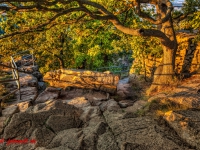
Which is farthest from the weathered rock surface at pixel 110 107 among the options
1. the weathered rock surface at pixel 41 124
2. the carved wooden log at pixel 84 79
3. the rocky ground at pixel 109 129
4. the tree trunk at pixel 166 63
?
the tree trunk at pixel 166 63

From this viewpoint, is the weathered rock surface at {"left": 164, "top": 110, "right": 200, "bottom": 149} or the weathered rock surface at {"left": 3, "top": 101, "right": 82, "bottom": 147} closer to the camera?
the weathered rock surface at {"left": 164, "top": 110, "right": 200, "bottom": 149}

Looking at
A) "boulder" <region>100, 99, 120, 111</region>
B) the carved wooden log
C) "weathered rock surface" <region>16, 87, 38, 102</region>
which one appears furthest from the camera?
the carved wooden log

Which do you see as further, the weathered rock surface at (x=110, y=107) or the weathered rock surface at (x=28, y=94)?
the weathered rock surface at (x=28, y=94)

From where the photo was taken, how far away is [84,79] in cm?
998

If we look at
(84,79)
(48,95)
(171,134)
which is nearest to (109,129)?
(171,134)

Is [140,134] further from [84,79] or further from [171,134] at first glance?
[84,79]

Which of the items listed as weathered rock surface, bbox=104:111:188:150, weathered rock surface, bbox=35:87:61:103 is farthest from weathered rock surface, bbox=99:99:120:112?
weathered rock surface, bbox=35:87:61:103

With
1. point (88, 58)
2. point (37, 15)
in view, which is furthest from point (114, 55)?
point (37, 15)

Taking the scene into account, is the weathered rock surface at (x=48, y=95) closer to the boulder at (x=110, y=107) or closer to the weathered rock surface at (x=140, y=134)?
the boulder at (x=110, y=107)

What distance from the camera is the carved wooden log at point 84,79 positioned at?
381 inches

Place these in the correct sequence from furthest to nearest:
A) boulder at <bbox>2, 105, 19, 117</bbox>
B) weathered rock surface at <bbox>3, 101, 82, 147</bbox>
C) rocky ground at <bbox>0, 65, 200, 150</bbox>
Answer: boulder at <bbox>2, 105, 19, 117</bbox>, weathered rock surface at <bbox>3, 101, 82, 147</bbox>, rocky ground at <bbox>0, 65, 200, 150</bbox>

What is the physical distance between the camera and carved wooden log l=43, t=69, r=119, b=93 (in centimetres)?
967

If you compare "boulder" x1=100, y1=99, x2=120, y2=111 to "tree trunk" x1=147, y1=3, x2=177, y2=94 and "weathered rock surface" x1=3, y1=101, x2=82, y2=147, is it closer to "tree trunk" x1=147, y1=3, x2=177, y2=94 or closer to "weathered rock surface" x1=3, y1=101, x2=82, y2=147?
"weathered rock surface" x1=3, y1=101, x2=82, y2=147

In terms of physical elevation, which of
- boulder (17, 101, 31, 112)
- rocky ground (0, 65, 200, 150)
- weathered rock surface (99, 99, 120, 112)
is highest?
rocky ground (0, 65, 200, 150)
